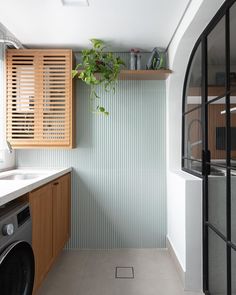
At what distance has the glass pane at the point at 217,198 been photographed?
1.67 m

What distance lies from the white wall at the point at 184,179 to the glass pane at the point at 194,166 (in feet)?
0.29

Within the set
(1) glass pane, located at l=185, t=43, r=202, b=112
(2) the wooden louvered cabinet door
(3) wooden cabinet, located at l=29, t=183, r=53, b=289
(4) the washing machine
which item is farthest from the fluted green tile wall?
(4) the washing machine

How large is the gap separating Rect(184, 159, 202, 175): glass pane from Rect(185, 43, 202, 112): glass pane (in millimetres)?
543

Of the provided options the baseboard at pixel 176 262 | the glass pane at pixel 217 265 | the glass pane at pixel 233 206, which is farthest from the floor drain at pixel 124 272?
the glass pane at pixel 233 206

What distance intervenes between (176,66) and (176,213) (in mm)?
1496

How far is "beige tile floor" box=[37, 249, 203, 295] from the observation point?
6.63 feet

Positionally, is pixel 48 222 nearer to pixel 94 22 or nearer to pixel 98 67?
pixel 98 67

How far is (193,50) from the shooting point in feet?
7.55

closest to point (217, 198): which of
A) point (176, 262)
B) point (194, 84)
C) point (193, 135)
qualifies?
point (193, 135)

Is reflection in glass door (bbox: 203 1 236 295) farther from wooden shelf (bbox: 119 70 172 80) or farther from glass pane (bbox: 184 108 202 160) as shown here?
wooden shelf (bbox: 119 70 172 80)

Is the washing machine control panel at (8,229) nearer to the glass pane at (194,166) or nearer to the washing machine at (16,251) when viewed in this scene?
the washing machine at (16,251)

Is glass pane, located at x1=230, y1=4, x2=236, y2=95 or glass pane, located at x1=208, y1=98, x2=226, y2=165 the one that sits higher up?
glass pane, located at x1=230, y1=4, x2=236, y2=95

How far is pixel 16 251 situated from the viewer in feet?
4.22

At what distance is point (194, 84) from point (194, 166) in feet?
2.64
